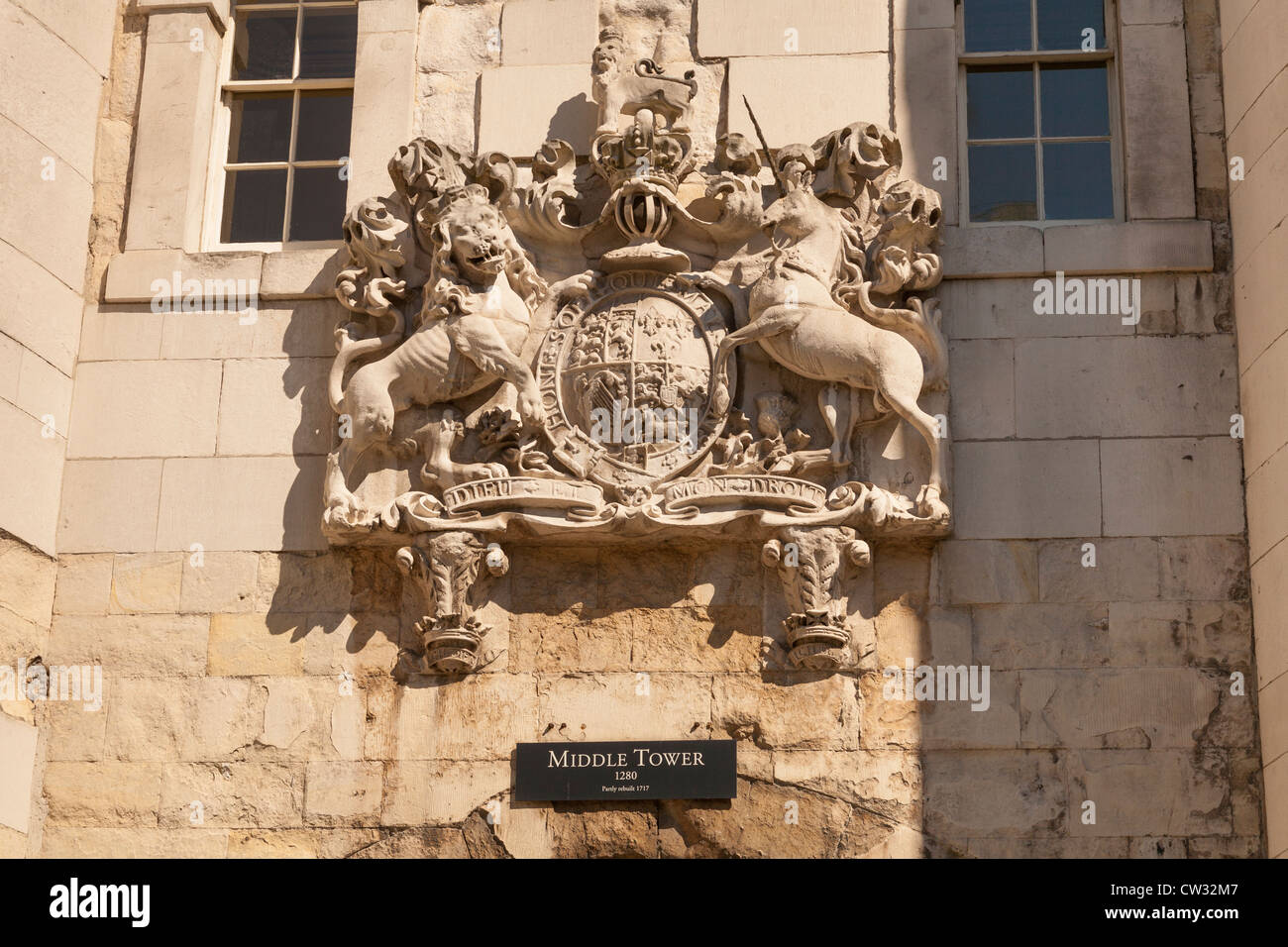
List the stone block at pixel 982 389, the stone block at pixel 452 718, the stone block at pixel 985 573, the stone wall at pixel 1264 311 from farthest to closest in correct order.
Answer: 1. the stone block at pixel 982 389
2. the stone block at pixel 985 573
3. the stone block at pixel 452 718
4. the stone wall at pixel 1264 311

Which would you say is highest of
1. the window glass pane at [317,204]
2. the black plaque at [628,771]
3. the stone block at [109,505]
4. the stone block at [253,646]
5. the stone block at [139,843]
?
the window glass pane at [317,204]

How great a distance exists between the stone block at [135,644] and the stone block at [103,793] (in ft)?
1.52

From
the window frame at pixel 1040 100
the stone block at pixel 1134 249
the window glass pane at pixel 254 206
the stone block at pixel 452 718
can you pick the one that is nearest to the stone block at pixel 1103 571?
the stone block at pixel 1134 249

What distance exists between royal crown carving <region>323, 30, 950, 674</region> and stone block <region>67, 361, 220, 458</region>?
0.71 m

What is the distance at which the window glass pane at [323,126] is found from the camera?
11.0 metres

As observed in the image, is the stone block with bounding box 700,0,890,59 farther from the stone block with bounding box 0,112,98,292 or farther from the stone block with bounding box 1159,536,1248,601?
the stone block with bounding box 0,112,98,292

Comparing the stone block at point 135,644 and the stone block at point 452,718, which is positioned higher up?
the stone block at point 135,644

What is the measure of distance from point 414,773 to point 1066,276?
4.02 metres

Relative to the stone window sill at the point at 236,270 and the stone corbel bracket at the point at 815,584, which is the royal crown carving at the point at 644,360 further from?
the stone window sill at the point at 236,270

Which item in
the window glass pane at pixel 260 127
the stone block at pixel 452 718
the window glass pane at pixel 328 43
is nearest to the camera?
the stone block at pixel 452 718

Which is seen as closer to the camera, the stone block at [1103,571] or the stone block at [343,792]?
the stone block at [343,792]

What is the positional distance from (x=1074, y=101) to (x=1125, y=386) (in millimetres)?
1775

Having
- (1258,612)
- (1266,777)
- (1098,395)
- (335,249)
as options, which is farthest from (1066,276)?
(335,249)

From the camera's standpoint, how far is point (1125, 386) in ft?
32.5
